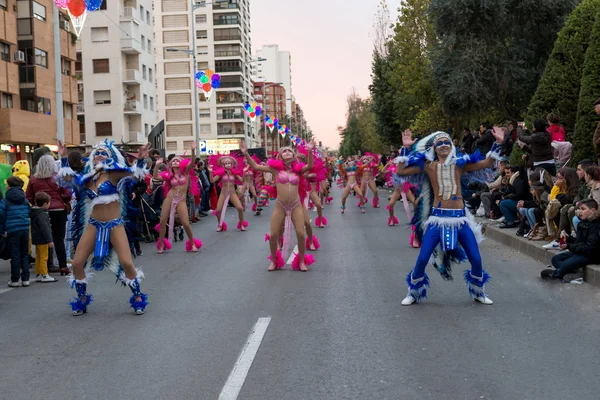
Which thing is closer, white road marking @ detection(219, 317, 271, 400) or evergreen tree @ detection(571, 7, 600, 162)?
white road marking @ detection(219, 317, 271, 400)

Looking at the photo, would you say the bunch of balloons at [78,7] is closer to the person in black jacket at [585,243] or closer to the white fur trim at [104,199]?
the white fur trim at [104,199]

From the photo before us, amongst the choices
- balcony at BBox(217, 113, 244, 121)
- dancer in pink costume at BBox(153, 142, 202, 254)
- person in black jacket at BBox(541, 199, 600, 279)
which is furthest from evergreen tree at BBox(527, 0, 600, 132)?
balcony at BBox(217, 113, 244, 121)

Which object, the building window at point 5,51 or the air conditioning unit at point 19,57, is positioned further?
the air conditioning unit at point 19,57

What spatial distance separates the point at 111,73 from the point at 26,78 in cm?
2206

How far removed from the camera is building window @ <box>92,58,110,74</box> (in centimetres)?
6241

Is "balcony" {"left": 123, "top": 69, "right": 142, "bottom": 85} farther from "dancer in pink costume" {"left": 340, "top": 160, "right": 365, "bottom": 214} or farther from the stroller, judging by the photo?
the stroller

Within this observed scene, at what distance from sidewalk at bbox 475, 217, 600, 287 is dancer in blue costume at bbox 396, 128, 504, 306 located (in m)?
2.12

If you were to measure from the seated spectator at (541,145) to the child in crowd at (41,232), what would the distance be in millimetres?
9481

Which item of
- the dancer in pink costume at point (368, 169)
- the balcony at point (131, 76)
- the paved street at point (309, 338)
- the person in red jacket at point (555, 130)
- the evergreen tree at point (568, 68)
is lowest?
the paved street at point (309, 338)

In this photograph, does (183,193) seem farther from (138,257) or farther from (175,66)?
(175,66)

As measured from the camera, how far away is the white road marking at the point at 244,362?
5.35 metres

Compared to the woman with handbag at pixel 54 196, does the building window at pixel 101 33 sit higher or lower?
higher

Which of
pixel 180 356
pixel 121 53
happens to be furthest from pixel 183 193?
pixel 121 53

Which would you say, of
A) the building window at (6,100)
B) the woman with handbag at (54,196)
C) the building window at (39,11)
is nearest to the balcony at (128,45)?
the building window at (39,11)
